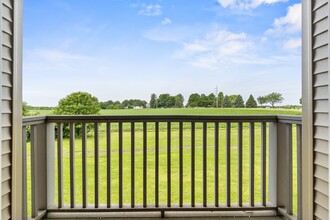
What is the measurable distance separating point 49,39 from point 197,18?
95.7 inches

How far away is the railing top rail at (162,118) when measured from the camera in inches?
104

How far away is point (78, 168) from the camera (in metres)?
3.14

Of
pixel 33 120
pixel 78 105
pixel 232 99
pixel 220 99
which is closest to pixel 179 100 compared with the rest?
pixel 220 99

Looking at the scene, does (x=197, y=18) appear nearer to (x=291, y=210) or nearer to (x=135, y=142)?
(x=135, y=142)

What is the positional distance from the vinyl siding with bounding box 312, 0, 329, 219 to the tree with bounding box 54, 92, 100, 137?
250 centimetres

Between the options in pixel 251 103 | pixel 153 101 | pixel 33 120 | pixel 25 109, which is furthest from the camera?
pixel 153 101

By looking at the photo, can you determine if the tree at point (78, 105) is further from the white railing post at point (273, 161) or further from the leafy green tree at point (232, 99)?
the white railing post at point (273, 161)

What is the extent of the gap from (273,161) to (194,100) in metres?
1.31

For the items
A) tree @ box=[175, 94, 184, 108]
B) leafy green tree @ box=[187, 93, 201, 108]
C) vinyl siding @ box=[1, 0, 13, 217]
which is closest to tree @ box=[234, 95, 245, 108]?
leafy green tree @ box=[187, 93, 201, 108]

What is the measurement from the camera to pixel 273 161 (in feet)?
9.10

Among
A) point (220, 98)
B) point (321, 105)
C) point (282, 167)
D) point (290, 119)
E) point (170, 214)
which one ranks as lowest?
point (170, 214)

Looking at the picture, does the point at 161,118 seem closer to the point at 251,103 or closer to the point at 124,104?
the point at 124,104

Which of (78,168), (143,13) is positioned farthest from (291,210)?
(143,13)

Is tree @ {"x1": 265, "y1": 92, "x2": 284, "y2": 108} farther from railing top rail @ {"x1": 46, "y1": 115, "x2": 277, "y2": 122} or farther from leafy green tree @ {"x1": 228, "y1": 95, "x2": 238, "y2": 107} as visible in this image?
railing top rail @ {"x1": 46, "y1": 115, "x2": 277, "y2": 122}
